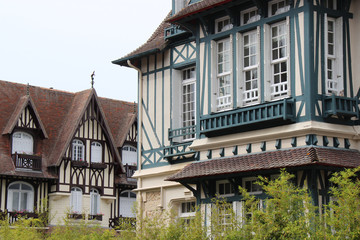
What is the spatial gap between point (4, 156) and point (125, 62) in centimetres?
1692

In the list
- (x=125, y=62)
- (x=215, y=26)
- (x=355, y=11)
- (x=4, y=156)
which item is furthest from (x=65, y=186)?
(x=355, y=11)

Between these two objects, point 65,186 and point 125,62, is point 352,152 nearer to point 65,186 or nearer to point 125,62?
point 125,62

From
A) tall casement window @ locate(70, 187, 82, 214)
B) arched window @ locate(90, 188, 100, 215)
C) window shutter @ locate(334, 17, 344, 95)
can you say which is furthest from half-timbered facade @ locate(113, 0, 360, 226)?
arched window @ locate(90, 188, 100, 215)

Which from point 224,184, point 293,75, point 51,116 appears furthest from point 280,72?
point 51,116

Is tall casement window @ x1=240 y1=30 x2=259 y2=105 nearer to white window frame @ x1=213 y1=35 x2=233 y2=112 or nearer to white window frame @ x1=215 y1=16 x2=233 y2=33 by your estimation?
white window frame @ x1=213 y1=35 x2=233 y2=112

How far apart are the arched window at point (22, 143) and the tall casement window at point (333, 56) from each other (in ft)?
82.4

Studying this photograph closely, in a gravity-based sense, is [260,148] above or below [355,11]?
below

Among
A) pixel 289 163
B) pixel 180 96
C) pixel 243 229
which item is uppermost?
pixel 180 96

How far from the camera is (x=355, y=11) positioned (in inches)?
796

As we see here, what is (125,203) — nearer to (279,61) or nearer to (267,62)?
(267,62)

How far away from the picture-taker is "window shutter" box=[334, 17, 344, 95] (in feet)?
64.6

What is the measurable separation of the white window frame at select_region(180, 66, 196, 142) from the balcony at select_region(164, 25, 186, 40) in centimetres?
109

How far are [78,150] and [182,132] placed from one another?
20.8 m

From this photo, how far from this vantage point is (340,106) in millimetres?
19156
